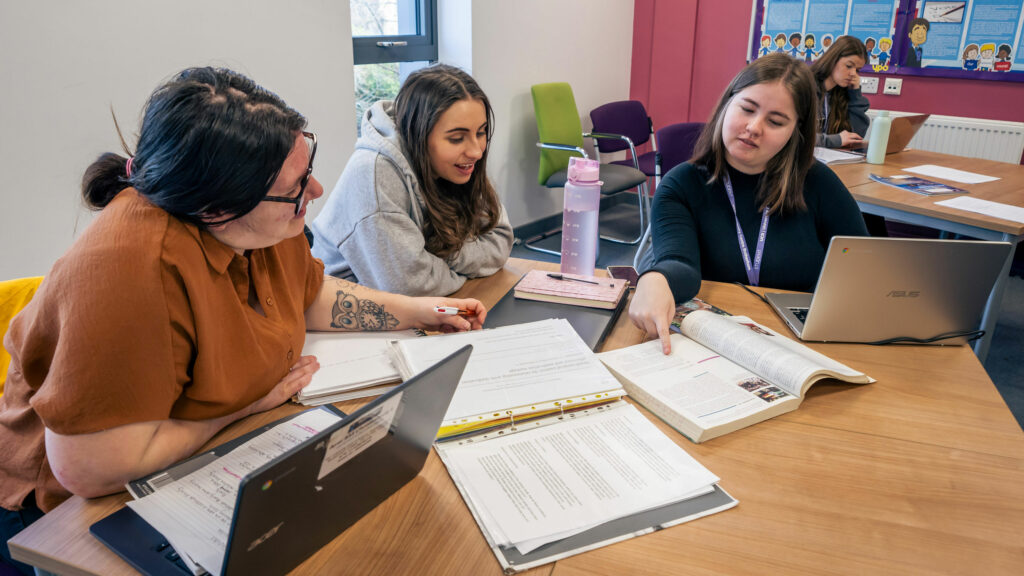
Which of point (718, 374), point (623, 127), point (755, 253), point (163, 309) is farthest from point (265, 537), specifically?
point (623, 127)

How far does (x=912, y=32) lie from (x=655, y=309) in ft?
12.9

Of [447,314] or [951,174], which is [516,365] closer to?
[447,314]

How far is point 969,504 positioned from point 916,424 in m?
0.21

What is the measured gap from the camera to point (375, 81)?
11.3 ft

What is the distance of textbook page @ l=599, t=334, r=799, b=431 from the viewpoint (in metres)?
1.10

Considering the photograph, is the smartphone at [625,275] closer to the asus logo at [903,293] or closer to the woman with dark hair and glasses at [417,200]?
the woman with dark hair and glasses at [417,200]

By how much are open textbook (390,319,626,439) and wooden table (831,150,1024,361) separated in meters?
1.51

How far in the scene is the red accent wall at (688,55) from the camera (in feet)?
15.8

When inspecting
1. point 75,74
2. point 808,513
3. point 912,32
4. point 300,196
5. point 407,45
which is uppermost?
point 912,32

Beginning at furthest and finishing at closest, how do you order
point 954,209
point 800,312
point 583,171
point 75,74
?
point 954,209 < point 75,74 < point 583,171 < point 800,312

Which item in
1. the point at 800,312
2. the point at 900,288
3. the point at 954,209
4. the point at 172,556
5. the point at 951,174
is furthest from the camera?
the point at 951,174

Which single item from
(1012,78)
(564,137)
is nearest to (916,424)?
(564,137)

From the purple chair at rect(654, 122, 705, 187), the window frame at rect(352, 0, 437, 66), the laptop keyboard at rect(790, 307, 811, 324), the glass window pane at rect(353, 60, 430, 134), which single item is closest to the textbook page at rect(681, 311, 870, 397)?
the laptop keyboard at rect(790, 307, 811, 324)

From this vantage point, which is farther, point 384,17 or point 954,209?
point 384,17
